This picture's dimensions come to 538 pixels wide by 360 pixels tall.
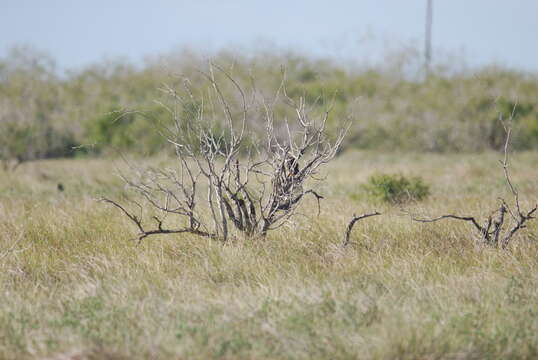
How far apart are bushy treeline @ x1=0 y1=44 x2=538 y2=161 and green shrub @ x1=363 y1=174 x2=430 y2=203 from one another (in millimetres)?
6497

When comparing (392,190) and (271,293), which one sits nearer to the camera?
(271,293)

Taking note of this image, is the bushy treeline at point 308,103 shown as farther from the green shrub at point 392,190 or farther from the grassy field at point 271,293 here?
the grassy field at point 271,293

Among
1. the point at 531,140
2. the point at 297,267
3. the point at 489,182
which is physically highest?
the point at 297,267

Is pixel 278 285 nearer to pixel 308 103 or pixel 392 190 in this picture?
pixel 392 190

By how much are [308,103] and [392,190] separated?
41.2 feet

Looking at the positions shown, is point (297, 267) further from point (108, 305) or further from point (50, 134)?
point (50, 134)

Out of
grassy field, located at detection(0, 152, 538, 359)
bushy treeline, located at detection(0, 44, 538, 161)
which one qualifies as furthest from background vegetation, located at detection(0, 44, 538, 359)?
bushy treeline, located at detection(0, 44, 538, 161)

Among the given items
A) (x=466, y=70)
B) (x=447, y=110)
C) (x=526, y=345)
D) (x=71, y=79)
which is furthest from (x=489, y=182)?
(x=71, y=79)

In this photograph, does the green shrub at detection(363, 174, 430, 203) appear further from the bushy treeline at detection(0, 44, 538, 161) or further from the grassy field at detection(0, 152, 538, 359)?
the bushy treeline at detection(0, 44, 538, 161)

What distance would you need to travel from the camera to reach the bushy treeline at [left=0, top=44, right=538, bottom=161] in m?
16.4

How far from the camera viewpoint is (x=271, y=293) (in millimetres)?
3660

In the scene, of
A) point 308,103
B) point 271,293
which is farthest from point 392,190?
point 308,103

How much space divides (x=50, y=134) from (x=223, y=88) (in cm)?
569

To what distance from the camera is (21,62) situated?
24984mm
